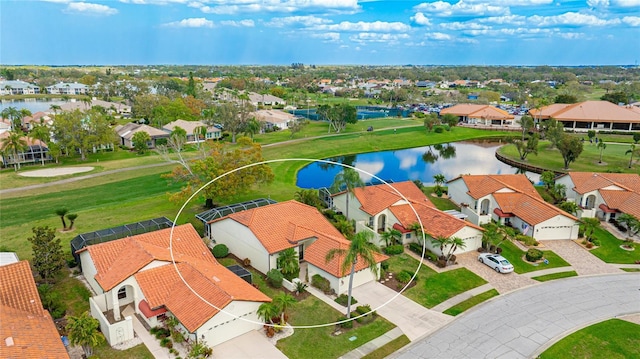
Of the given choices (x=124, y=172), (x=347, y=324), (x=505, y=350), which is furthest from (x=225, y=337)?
(x=124, y=172)

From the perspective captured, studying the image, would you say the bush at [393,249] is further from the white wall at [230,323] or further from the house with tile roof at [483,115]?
the house with tile roof at [483,115]

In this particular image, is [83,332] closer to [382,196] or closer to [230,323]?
[230,323]

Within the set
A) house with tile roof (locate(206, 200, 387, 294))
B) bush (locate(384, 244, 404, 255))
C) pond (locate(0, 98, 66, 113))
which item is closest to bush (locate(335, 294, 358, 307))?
house with tile roof (locate(206, 200, 387, 294))

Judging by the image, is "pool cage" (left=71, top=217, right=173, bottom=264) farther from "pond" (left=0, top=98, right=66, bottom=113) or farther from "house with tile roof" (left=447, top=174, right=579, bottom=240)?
"pond" (left=0, top=98, right=66, bottom=113)

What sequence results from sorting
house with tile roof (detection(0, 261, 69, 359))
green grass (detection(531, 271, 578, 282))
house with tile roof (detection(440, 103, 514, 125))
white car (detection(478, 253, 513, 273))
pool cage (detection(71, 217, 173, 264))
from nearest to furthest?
house with tile roof (detection(0, 261, 69, 359)) < green grass (detection(531, 271, 578, 282)) < pool cage (detection(71, 217, 173, 264)) < white car (detection(478, 253, 513, 273)) < house with tile roof (detection(440, 103, 514, 125))

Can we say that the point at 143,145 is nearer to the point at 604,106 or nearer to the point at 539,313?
the point at 539,313

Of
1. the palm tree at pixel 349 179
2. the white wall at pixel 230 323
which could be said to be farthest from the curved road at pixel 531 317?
the palm tree at pixel 349 179
